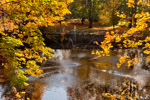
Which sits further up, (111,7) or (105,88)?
(111,7)

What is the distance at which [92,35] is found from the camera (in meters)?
38.1

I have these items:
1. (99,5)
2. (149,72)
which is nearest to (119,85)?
(149,72)

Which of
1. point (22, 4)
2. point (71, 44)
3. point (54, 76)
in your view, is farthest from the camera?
point (71, 44)

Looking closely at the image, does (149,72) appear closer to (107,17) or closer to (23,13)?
(23,13)

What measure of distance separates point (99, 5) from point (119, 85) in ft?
111

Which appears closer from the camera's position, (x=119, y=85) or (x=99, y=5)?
(x=119, y=85)

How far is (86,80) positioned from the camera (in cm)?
1725

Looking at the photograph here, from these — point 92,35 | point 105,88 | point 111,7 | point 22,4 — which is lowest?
point 105,88

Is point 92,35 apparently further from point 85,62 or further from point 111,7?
point 85,62

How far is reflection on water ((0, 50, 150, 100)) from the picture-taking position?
14.0 metres

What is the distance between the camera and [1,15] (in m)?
8.41

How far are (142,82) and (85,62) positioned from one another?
8298 millimetres

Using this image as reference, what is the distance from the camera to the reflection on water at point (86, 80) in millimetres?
13992

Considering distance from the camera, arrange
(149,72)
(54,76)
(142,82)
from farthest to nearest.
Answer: (149,72) < (54,76) < (142,82)
